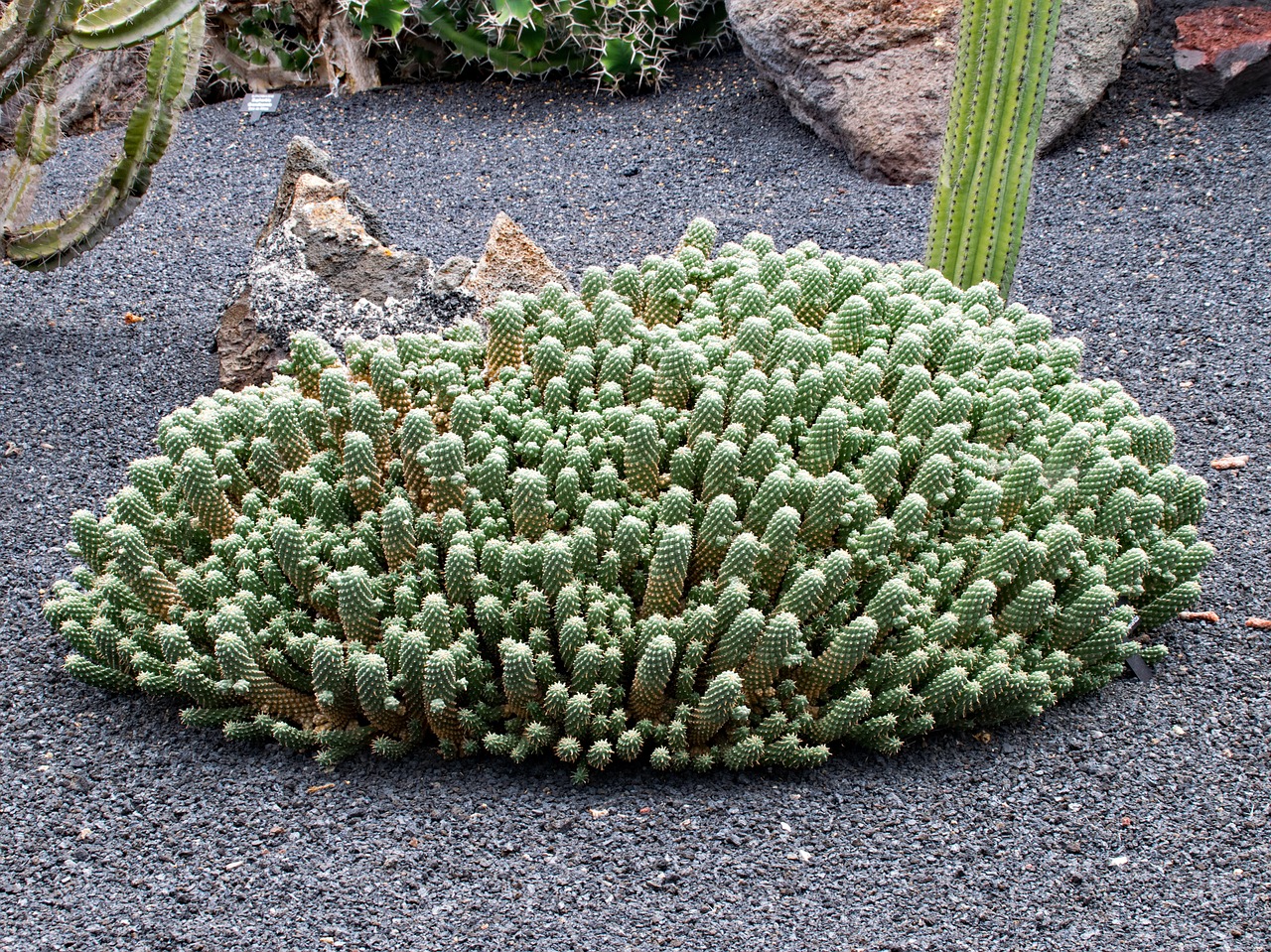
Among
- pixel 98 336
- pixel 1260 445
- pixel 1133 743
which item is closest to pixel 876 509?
pixel 1133 743

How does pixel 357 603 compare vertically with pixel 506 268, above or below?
below

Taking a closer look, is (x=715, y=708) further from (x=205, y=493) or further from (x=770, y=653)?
(x=205, y=493)

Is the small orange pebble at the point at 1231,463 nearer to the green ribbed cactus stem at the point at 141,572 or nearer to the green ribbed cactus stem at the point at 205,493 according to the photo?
the green ribbed cactus stem at the point at 205,493

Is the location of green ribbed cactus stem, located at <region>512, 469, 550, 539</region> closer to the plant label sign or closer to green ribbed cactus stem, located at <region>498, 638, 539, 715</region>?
green ribbed cactus stem, located at <region>498, 638, 539, 715</region>

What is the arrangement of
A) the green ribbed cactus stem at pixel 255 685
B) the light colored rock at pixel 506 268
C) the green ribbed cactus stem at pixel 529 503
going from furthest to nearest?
1. the light colored rock at pixel 506 268
2. the green ribbed cactus stem at pixel 529 503
3. the green ribbed cactus stem at pixel 255 685

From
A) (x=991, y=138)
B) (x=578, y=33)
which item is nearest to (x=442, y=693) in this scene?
(x=991, y=138)

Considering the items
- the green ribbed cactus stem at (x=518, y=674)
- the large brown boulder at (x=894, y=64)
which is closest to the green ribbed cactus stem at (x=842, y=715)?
the green ribbed cactus stem at (x=518, y=674)
